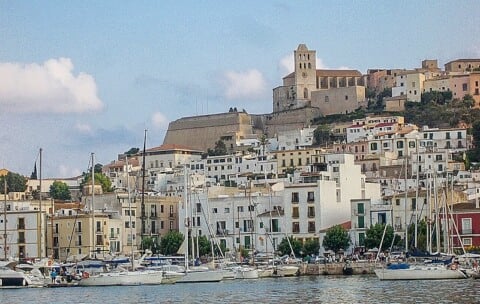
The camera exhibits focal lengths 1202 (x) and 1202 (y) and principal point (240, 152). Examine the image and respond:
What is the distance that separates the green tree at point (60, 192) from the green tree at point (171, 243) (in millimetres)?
43125

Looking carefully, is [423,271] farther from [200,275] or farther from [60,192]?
[60,192]

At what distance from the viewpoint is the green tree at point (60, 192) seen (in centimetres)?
12044

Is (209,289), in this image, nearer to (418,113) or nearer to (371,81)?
(418,113)

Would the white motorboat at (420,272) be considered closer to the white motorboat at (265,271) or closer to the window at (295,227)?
the white motorboat at (265,271)

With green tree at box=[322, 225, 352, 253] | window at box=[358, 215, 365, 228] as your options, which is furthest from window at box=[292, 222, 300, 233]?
window at box=[358, 215, 365, 228]

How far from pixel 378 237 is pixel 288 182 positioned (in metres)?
15.1

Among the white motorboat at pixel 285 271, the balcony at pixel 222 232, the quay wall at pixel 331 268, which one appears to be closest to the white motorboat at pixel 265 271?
the white motorboat at pixel 285 271

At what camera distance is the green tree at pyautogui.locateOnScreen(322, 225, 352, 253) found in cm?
7250

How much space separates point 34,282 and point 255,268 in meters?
13.1

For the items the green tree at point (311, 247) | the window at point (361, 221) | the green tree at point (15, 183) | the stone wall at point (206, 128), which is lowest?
the green tree at point (311, 247)

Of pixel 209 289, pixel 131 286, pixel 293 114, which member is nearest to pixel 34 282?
pixel 131 286

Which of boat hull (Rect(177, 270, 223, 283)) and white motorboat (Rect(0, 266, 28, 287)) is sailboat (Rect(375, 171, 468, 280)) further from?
white motorboat (Rect(0, 266, 28, 287))

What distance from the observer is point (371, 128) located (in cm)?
12738

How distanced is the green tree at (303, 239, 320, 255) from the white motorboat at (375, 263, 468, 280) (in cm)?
1420
